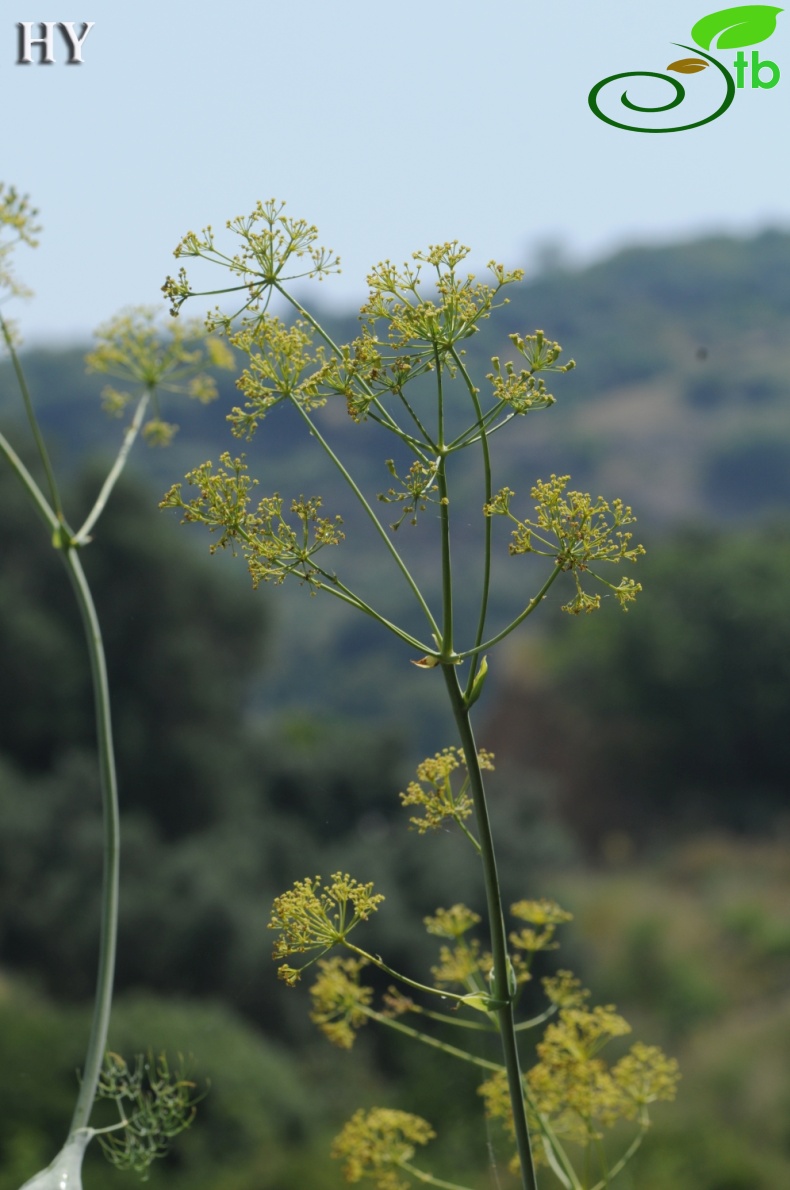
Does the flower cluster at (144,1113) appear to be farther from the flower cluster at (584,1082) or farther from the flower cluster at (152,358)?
the flower cluster at (152,358)

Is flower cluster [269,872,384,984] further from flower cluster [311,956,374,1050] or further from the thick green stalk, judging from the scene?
flower cluster [311,956,374,1050]

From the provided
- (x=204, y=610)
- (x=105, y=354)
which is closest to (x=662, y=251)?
(x=204, y=610)

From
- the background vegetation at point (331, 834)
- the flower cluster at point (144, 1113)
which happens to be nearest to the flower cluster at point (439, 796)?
the flower cluster at point (144, 1113)

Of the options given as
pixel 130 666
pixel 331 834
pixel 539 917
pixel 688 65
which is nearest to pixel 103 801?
pixel 539 917

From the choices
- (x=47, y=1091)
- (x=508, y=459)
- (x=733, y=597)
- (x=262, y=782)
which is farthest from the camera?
(x=508, y=459)

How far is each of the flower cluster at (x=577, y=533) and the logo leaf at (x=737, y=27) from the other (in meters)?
0.50

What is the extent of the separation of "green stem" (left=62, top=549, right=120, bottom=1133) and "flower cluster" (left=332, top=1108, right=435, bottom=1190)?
17 centimetres

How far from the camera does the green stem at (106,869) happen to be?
0.66 metres

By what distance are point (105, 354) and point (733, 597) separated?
12.5 metres

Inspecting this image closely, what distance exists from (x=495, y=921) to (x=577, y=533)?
17 cm

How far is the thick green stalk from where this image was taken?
56cm

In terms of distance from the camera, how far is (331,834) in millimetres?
9328

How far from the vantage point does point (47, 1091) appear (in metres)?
5.77

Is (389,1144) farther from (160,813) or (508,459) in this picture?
(508,459)
